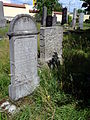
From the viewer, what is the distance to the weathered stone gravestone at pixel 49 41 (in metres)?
4.97

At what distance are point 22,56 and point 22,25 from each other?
62 cm

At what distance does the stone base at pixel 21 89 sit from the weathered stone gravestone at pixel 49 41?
170 cm

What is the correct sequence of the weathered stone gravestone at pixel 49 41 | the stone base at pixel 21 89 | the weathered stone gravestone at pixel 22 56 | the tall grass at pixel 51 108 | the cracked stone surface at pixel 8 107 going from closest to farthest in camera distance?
the tall grass at pixel 51 108 < the cracked stone surface at pixel 8 107 < the weathered stone gravestone at pixel 22 56 < the stone base at pixel 21 89 < the weathered stone gravestone at pixel 49 41

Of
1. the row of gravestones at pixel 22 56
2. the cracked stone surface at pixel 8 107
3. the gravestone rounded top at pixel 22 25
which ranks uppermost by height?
the gravestone rounded top at pixel 22 25

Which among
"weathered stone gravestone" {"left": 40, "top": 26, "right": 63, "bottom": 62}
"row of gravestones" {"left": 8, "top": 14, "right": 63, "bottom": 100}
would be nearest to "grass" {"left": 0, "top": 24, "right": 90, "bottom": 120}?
"row of gravestones" {"left": 8, "top": 14, "right": 63, "bottom": 100}

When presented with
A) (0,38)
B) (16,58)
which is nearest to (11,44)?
(16,58)

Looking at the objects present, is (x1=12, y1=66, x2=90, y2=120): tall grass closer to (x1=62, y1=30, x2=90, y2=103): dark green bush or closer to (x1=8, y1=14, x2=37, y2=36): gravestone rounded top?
(x1=62, y1=30, x2=90, y2=103): dark green bush

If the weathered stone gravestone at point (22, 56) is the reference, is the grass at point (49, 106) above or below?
below

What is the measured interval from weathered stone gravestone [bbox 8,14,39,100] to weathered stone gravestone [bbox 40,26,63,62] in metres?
1.54

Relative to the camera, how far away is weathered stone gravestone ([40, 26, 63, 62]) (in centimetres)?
497

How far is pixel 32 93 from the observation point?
355 cm

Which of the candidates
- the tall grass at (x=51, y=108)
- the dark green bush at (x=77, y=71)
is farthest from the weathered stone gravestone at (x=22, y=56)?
the dark green bush at (x=77, y=71)

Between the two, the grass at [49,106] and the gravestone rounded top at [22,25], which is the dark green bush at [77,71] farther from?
the gravestone rounded top at [22,25]

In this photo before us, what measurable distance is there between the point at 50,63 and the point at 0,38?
4.60 meters
